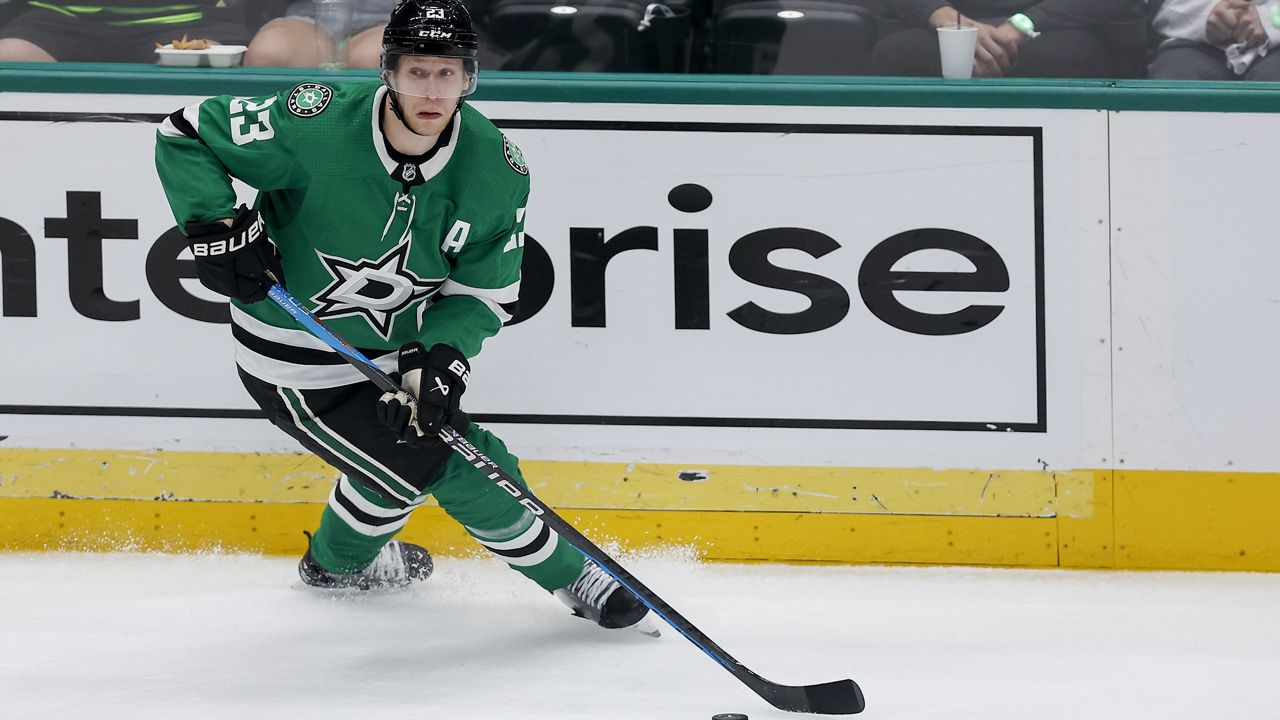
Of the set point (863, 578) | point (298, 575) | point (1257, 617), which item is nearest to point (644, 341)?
point (863, 578)

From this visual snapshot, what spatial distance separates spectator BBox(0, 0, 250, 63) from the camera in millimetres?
2932

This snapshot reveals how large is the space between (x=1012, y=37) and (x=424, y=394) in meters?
1.47

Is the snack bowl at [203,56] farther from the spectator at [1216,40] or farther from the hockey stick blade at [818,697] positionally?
the spectator at [1216,40]

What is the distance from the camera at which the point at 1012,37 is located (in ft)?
9.39

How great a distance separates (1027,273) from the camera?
2.74 m

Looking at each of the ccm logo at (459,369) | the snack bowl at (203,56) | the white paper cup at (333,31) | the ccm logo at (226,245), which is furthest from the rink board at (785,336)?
the ccm logo at (226,245)

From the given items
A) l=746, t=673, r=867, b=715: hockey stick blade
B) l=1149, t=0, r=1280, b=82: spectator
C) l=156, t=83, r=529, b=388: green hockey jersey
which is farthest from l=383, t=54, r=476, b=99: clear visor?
l=1149, t=0, r=1280, b=82: spectator

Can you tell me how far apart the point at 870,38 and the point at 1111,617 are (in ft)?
4.05

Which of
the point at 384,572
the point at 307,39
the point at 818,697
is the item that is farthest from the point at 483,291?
the point at 307,39

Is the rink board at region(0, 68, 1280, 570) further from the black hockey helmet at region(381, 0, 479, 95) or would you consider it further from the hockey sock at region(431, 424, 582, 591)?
the black hockey helmet at region(381, 0, 479, 95)

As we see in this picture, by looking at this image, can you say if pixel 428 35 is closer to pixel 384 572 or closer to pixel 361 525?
pixel 361 525

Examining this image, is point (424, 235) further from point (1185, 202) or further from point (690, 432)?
point (1185, 202)

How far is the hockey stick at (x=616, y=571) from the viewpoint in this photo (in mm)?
2045

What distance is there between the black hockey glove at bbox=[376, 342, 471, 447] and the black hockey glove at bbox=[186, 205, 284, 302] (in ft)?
0.85
